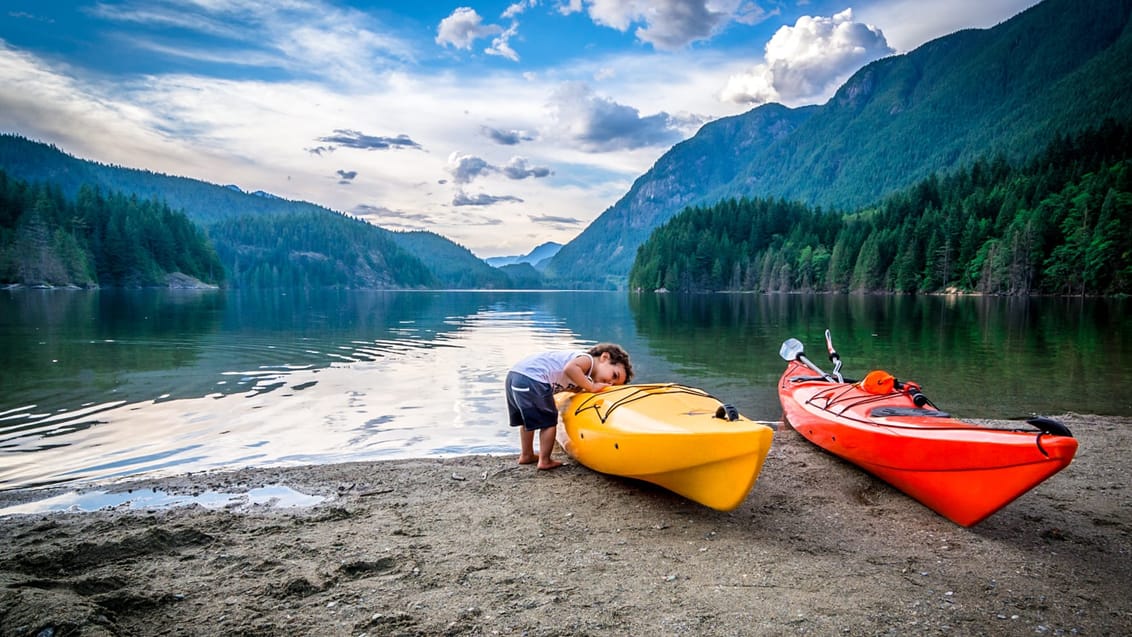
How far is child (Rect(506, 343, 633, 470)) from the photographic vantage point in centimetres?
752

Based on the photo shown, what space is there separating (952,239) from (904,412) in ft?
339

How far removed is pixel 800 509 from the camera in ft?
20.7

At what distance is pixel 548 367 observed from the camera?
7609mm

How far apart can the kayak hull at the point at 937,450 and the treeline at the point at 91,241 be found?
117490 mm

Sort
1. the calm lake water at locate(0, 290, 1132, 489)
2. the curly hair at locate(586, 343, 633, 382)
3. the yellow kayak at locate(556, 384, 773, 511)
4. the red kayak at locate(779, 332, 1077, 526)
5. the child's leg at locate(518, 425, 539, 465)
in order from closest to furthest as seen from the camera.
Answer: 1. the red kayak at locate(779, 332, 1077, 526)
2. the yellow kayak at locate(556, 384, 773, 511)
3. the child's leg at locate(518, 425, 539, 465)
4. the curly hair at locate(586, 343, 633, 382)
5. the calm lake water at locate(0, 290, 1132, 489)

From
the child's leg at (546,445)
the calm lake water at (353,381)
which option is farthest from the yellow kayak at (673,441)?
the calm lake water at (353,381)

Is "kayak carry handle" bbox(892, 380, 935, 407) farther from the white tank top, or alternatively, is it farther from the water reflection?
the water reflection

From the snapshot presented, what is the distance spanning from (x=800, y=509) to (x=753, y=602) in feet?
8.25

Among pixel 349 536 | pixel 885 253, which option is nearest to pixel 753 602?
pixel 349 536

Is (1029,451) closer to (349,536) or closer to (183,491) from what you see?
(349,536)

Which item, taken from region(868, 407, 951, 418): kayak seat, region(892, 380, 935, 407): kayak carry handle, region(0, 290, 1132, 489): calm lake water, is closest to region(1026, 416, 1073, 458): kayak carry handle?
region(868, 407, 951, 418): kayak seat

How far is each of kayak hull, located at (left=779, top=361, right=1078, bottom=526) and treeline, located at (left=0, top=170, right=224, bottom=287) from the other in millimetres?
117490

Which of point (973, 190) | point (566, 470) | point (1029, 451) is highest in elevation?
point (973, 190)

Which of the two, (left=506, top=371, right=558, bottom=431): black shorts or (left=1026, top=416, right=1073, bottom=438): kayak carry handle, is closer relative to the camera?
(left=1026, top=416, right=1073, bottom=438): kayak carry handle
